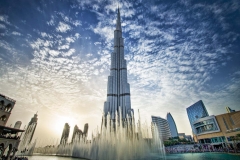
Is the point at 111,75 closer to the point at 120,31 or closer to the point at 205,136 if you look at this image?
the point at 120,31

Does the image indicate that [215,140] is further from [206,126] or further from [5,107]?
[5,107]

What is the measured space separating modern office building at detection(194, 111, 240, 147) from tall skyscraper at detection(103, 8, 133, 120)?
138 ft

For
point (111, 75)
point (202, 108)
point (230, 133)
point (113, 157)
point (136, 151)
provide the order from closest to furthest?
point (113, 157) → point (136, 151) → point (230, 133) → point (111, 75) → point (202, 108)

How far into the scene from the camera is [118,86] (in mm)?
87875

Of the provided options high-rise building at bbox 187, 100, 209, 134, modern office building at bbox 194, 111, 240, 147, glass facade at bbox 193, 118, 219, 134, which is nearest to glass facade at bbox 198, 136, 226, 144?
Answer: modern office building at bbox 194, 111, 240, 147

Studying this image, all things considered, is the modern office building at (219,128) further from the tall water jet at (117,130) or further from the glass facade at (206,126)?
the tall water jet at (117,130)

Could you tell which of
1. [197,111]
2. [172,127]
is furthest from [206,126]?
[172,127]

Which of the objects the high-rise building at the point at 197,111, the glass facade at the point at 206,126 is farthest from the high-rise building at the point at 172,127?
the glass facade at the point at 206,126

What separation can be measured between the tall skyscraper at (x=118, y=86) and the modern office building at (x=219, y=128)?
42.2 m

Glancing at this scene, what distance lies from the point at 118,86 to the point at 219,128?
60483 mm

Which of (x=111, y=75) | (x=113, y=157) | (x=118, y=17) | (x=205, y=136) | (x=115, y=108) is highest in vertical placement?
(x=118, y=17)

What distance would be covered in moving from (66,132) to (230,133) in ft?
466

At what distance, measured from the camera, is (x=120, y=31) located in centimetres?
10519

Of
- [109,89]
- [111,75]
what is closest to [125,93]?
[109,89]
